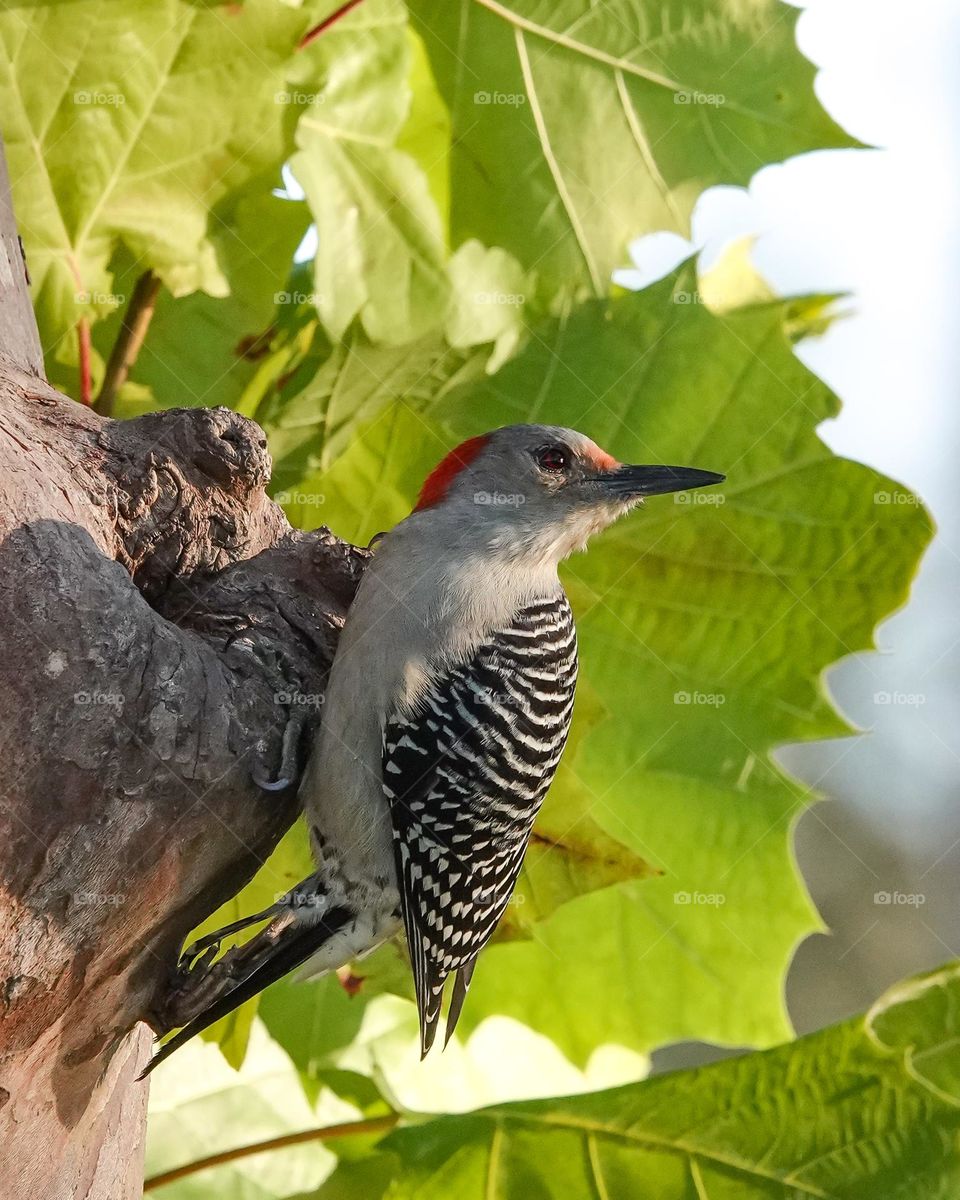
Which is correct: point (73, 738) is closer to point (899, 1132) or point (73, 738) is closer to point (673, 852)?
point (673, 852)

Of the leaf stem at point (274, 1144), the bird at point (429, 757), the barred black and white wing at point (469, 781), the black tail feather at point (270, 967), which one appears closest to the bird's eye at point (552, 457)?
the bird at point (429, 757)

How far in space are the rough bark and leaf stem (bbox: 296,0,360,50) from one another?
2.06ft

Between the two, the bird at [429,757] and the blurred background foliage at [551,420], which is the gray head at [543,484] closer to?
the bird at [429,757]

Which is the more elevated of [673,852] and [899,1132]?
[673,852]

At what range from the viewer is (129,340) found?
6.53 ft

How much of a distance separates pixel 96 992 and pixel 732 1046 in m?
1.43

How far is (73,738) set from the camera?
4.19 ft

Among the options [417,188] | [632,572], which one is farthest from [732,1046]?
[417,188]

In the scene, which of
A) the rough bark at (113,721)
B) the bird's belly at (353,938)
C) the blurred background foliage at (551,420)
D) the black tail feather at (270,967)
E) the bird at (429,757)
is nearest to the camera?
the rough bark at (113,721)

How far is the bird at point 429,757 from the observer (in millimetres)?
1723

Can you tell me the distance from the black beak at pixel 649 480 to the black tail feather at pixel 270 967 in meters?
0.85

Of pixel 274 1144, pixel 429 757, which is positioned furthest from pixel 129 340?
pixel 274 1144

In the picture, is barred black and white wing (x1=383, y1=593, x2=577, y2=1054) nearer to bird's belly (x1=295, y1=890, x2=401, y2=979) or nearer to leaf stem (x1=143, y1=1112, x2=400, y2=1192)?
bird's belly (x1=295, y1=890, x2=401, y2=979)

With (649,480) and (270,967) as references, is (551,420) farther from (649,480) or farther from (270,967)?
(270,967)
